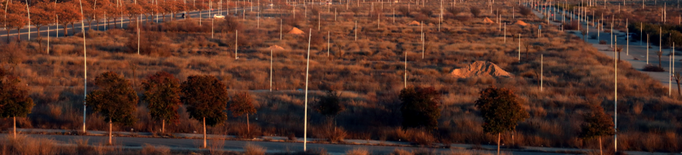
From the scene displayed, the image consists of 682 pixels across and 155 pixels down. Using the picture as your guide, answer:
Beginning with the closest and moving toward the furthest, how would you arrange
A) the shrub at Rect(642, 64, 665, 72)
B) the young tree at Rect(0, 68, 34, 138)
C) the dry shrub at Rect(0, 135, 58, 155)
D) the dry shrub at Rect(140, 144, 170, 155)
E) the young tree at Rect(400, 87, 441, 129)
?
the dry shrub at Rect(0, 135, 58, 155) → the dry shrub at Rect(140, 144, 170, 155) → the young tree at Rect(0, 68, 34, 138) → the young tree at Rect(400, 87, 441, 129) → the shrub at Rect(642, 64, 665, 72)

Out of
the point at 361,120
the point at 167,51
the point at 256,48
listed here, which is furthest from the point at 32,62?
the point at 361,120

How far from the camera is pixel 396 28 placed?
7281 cm

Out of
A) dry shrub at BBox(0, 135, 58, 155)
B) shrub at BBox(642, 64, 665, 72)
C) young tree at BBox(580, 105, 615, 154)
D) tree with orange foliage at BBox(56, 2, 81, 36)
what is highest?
tree with orange foliage at BBox(56, 2, 81, 36)

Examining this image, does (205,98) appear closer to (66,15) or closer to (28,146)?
(28,146)

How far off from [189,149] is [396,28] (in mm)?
61029

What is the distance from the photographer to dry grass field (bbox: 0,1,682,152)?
53.3 ft

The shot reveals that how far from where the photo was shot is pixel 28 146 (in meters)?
12.2

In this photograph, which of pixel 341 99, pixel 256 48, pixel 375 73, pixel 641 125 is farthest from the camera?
pixel 256 48

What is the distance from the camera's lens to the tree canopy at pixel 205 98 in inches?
535

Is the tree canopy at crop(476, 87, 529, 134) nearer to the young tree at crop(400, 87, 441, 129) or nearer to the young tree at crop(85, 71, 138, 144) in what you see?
the young tree at crop(400, 87, 441, 129)

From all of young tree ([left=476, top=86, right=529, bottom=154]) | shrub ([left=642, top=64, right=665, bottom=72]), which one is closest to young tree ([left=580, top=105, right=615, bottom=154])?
young tree ([left=476, top=86, right=529, bottom=154])

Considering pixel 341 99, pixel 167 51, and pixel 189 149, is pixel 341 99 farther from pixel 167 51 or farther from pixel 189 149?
pixel 167 51

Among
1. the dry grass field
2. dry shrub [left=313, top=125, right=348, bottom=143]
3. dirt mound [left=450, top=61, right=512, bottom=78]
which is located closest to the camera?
dry shrub [left=313, top=125, right=348, bottom=143]

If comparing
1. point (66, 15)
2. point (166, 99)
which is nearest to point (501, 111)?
point (166, 99)
